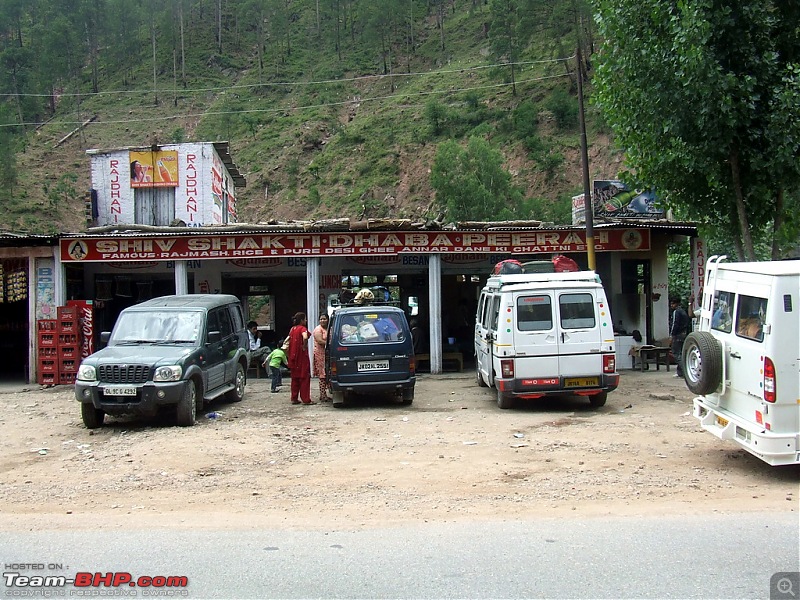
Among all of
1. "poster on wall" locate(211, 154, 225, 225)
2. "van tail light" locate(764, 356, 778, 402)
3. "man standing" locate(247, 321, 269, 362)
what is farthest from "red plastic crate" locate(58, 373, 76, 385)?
"van tail light" locate(764, 356, 778, 402)

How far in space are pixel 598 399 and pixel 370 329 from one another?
13.8 feet

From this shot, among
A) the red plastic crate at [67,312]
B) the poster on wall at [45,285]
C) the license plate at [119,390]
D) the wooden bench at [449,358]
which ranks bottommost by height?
the wooden bench at [449,358]

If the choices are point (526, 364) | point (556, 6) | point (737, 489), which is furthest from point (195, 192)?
point (556, 6)

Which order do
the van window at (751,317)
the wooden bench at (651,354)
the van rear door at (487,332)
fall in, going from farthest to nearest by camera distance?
the wooden bench at (651,354)
the van rear door at (487,332)
the van window at (751,317)

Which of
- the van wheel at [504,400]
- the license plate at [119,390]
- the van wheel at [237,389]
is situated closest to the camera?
the license plate at [119,390]

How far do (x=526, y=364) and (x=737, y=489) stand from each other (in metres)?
4.94

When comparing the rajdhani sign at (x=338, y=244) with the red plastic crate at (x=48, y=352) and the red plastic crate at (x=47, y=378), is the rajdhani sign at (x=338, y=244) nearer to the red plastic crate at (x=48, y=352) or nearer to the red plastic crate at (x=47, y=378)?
the red plastic crate at (x=48, y=352)

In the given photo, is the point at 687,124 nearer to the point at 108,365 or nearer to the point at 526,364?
the point at 526,364

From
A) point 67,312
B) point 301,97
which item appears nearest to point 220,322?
point 67,312

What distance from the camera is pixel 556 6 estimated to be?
4872 cm

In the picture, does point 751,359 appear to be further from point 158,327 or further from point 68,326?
point 68,326

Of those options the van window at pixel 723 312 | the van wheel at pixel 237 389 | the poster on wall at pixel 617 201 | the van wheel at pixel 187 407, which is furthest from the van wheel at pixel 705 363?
the poster on wall at pixel 617 201

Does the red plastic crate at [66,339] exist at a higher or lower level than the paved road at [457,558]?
higher

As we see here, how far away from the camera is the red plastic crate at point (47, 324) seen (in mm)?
17094
